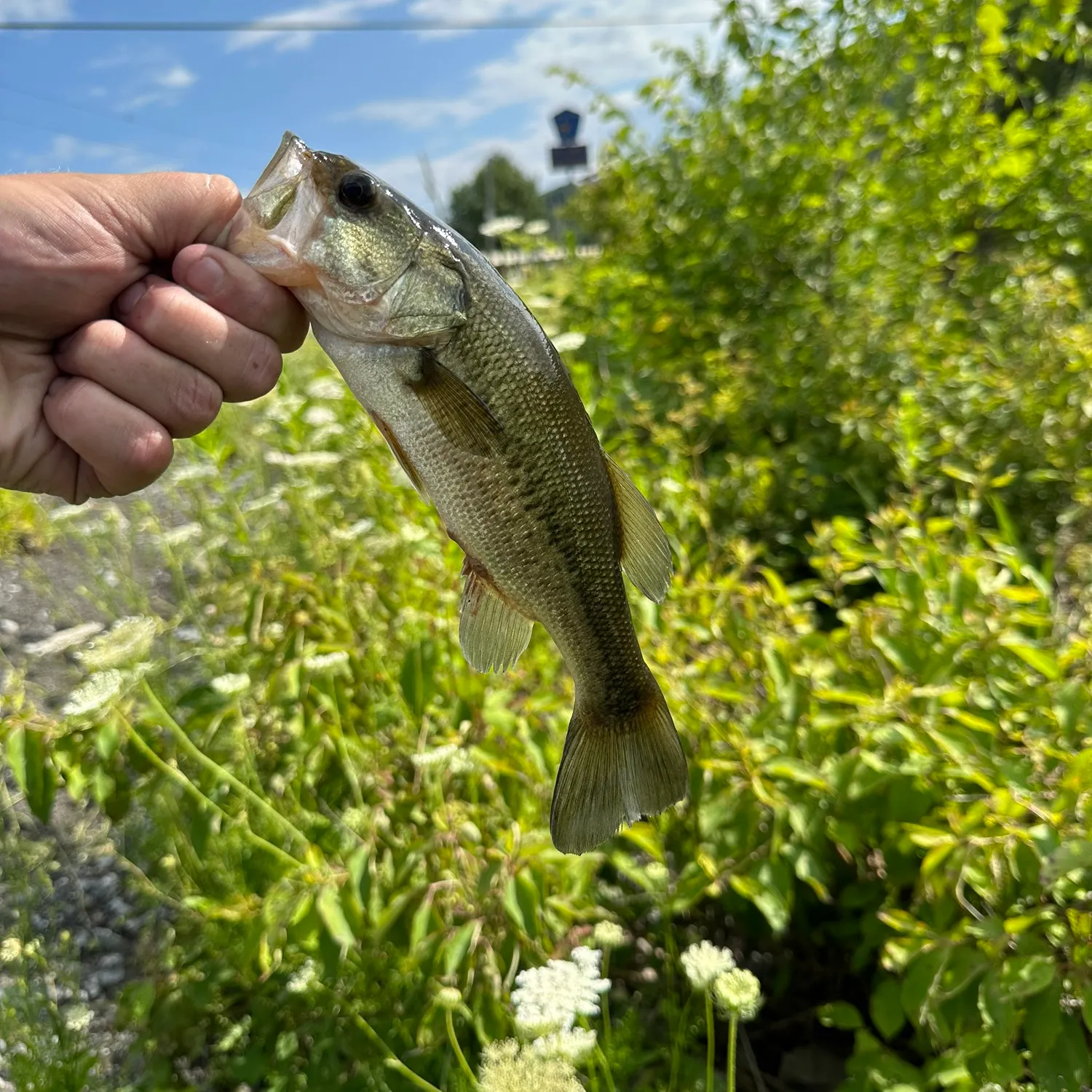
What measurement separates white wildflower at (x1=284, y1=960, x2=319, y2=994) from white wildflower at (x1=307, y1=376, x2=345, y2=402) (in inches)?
64.3

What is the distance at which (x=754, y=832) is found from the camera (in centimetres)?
169

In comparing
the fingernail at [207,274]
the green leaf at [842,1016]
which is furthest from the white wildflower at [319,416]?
the green leaf at [842,1016]

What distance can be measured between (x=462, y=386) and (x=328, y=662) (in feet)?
2.94

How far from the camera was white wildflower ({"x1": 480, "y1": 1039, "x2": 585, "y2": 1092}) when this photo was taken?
101cm

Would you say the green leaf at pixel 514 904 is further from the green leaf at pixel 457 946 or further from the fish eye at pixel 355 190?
the fish eye at pixel 355 190

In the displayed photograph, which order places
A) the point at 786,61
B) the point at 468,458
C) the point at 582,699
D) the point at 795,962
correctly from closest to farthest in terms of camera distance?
the point at 468,458, the point at 582,699, the point at 795,962, the point at 786,61

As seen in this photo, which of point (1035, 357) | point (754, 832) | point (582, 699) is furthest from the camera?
point (1035, 357)

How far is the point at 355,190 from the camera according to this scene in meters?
1.13

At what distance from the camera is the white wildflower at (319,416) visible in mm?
2664

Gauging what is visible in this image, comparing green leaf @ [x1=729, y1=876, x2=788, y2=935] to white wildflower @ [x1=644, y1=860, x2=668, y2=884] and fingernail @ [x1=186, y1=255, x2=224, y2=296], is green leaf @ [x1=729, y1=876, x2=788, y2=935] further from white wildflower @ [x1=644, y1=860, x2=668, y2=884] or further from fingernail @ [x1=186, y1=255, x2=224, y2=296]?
fingernail @ [x1=186, y1=255, x2=224, y2=296]

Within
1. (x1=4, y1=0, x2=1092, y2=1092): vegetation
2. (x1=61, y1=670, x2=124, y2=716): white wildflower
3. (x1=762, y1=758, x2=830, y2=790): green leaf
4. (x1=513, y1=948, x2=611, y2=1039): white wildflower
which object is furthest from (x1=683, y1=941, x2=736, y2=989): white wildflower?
(x1=61, y1=670, x2=124, y2=716): white wildflower

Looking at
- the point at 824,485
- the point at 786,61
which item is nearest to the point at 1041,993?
the point at 824,485

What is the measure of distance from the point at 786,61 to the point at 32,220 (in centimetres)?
338

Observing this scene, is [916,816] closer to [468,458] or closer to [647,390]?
[468,458]
